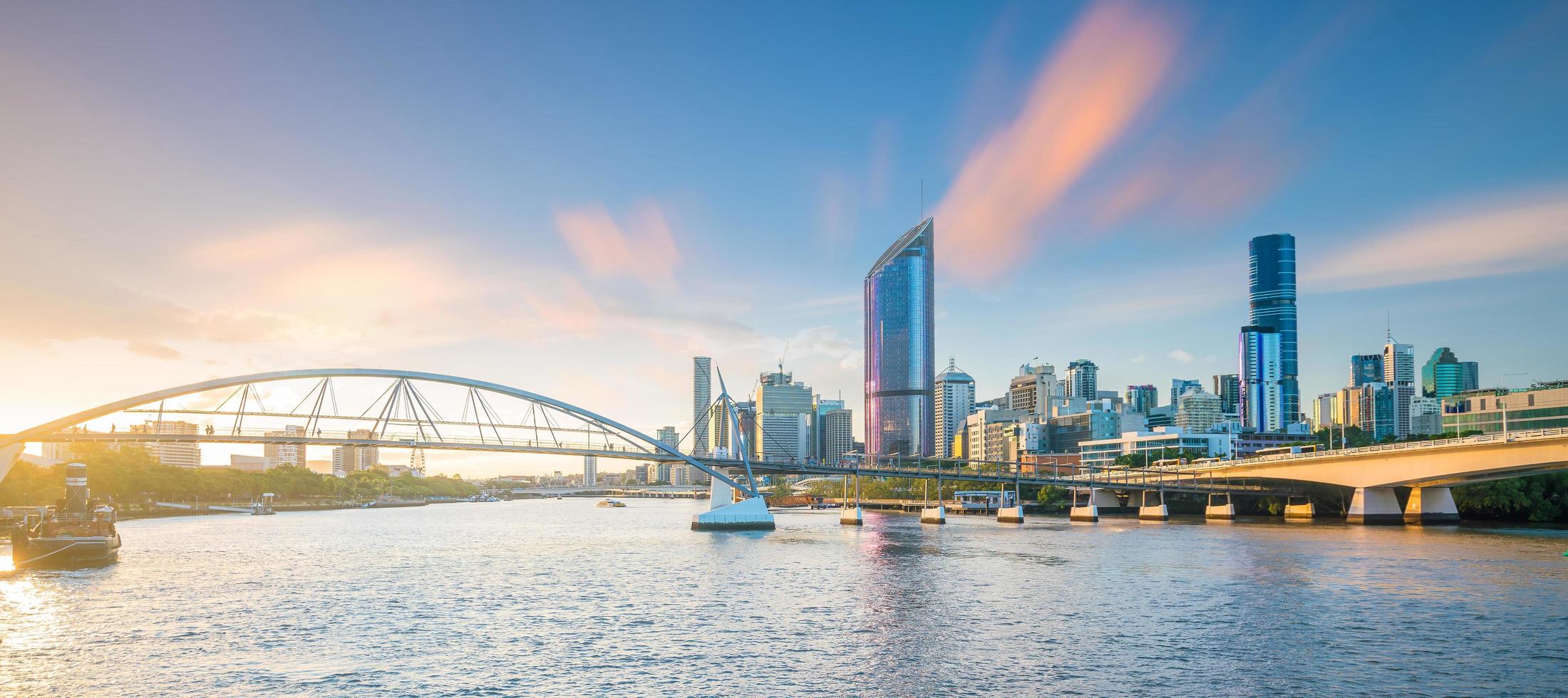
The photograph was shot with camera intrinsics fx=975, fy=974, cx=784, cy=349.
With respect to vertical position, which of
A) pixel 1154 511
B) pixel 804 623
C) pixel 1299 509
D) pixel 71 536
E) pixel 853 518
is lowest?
pixel 1154 511

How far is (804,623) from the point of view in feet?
160

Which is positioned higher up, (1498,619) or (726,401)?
(726,401)

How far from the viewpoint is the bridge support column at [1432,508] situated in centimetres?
13038

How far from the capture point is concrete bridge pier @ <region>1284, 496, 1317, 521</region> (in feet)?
529

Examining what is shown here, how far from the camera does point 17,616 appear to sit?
49219 mm

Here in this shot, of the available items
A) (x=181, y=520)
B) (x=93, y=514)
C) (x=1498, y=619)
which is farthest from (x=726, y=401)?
(x=1498, y=619)

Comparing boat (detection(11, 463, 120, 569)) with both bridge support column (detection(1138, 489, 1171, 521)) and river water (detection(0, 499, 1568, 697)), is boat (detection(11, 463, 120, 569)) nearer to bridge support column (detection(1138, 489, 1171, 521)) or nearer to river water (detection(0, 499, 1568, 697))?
river water (detection(0, 499, 1568, 697))

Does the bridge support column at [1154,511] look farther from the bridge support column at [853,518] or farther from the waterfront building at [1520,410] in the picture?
the bridge support column at [853,518]

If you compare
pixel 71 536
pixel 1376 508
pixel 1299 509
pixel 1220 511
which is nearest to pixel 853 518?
pixel 1220 511

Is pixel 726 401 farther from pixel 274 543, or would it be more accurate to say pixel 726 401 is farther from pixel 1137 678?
pixel 1137 678

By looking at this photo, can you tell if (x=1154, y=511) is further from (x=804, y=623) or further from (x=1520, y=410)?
(x=804, y=623)

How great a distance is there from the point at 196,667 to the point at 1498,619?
2279 inches

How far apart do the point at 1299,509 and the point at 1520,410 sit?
3497 centimetres

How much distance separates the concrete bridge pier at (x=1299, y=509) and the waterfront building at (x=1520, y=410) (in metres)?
25.1
